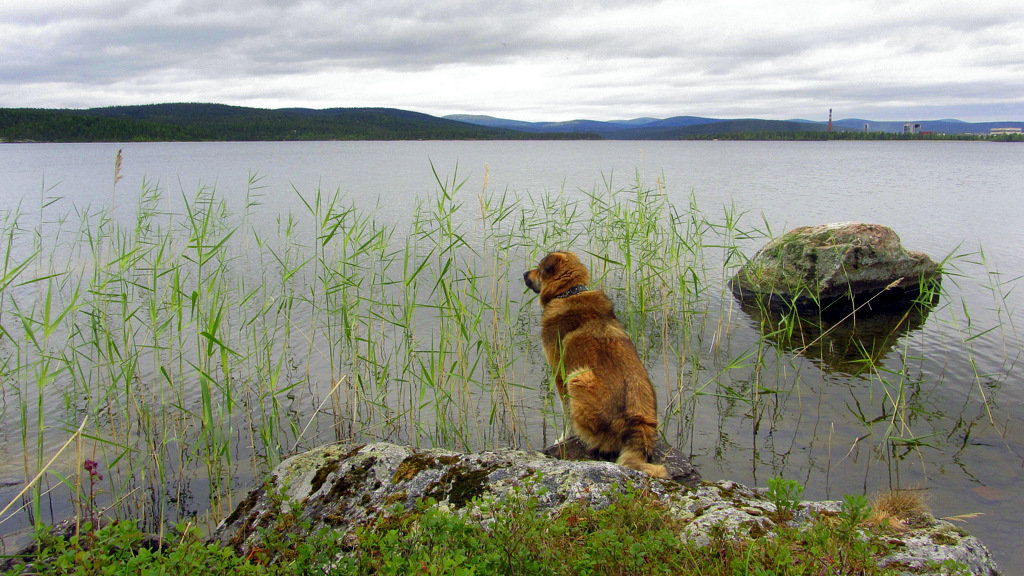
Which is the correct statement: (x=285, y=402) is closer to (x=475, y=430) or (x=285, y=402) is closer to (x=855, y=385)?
(x=475, y=430)

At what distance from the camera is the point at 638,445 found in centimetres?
401

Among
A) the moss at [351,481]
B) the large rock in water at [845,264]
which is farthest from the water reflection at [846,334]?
the moss at [351,481]

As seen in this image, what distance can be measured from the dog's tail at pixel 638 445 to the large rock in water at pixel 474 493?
58 cm

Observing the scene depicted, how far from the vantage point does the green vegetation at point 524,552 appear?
2148 millimetres

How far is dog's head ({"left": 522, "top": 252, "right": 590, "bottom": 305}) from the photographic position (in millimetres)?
5266

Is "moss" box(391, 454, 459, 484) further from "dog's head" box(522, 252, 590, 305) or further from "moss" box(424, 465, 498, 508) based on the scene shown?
"dog's head" box(522, 252, 590, 305)

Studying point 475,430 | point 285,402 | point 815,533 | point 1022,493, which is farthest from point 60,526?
point 1022,493

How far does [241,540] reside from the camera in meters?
2.97

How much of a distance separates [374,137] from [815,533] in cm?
12008

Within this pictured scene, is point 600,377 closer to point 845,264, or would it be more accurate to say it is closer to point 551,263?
point 551,263

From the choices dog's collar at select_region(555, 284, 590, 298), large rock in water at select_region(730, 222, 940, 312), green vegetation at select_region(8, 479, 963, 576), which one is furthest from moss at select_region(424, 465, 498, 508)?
large rock in water at select_region(730, 222, 940, 312)

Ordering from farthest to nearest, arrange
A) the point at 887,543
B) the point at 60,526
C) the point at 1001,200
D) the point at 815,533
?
the point at 1001,200 < the point at 60,526 < the point at 887,543 < the point at 815,533

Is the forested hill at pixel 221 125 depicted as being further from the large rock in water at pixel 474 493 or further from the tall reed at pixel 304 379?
the large rock in water at pixel 474 493

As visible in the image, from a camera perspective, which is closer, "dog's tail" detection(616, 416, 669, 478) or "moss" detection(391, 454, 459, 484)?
"moss" detection(391, 454, 459, 484)
